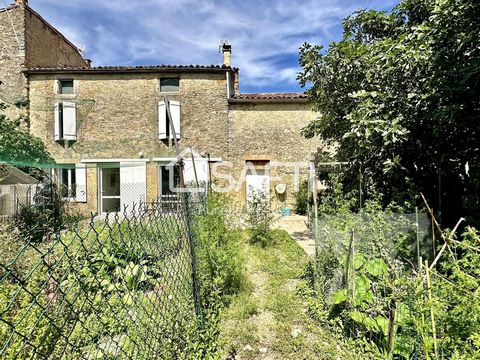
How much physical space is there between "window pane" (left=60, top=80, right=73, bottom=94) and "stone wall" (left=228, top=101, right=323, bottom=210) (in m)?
6.67

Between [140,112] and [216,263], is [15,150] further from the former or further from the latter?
[140,112]

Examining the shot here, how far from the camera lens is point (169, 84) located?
12.7 m

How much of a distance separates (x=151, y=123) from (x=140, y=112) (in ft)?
2.08

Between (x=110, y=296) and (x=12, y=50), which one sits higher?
(x=12, y=50)

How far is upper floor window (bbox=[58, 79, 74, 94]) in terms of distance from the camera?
12570 millimetres

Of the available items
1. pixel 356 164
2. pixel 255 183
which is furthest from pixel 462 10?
pixel 255 183

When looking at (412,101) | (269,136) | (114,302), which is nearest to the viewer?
(114,302)

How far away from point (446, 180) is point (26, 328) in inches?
248

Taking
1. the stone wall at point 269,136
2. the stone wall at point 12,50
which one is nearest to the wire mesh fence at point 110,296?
the stone wall at point 269,136

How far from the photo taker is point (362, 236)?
11.7ft

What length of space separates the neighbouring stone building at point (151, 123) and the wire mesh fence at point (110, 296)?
8771mm

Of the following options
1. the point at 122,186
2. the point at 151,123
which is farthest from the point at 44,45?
the point at 122,186

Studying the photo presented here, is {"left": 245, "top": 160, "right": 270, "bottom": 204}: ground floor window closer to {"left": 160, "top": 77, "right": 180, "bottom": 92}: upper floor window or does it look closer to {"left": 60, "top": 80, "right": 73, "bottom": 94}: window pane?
{"left": 160, "top": 77, "right": 180, "bottom": 92}: upper floor window

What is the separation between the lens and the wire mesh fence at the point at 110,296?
5.68ft
